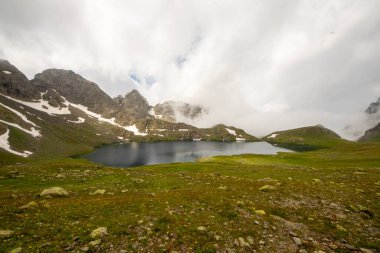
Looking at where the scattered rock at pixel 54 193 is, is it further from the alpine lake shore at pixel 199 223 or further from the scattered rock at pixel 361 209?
the scattered rock at pixel 361 209

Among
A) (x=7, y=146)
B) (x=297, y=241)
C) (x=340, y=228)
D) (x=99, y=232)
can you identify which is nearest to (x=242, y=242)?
(x=297, y=241)

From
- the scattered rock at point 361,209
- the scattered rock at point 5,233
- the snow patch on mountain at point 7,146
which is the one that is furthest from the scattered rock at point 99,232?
the snow patch on mountain at point 7,146

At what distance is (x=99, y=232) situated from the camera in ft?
34.9

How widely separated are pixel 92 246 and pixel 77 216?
4.38m

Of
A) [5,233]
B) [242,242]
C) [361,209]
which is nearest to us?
[5,233]

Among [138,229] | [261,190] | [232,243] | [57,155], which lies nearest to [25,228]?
[138,229]

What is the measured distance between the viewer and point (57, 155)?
185500 mm

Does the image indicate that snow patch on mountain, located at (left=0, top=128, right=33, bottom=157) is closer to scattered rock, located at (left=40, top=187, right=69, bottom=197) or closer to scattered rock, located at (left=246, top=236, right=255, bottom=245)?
scattered rock, located at (left=40, top=187, right=69, bottom=197)

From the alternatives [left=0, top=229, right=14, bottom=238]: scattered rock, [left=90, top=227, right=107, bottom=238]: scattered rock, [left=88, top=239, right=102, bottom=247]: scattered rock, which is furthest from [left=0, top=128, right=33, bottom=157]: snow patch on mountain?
[left=88, top=239, right=102, bottom=247]: scattered rock

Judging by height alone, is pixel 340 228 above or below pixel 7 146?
below

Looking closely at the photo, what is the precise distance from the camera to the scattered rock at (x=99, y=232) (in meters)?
10.4

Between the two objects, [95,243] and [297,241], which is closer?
[95,243]

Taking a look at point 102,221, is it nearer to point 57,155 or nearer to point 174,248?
point 174,248

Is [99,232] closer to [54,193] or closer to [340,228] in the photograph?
[54,193]
